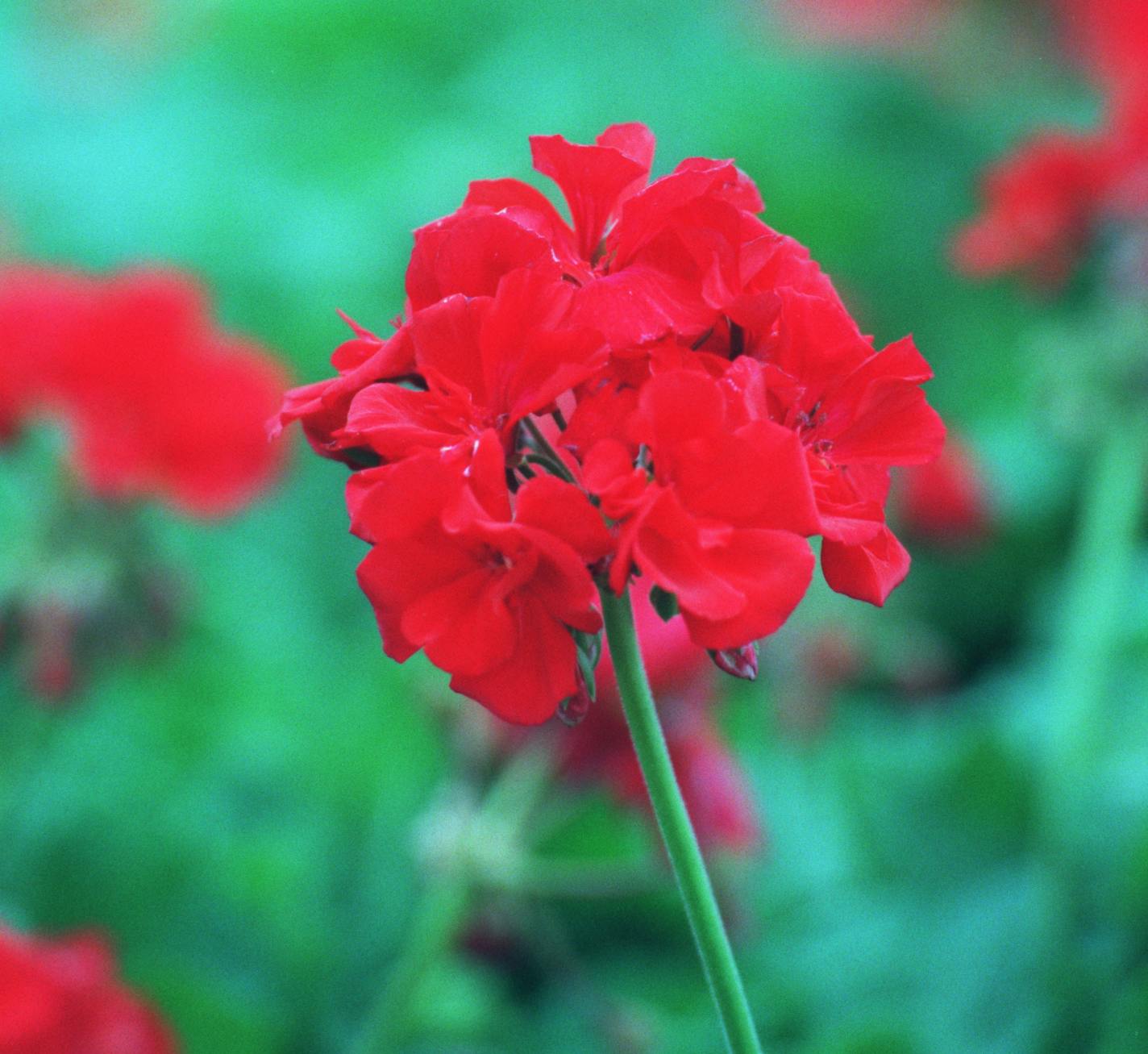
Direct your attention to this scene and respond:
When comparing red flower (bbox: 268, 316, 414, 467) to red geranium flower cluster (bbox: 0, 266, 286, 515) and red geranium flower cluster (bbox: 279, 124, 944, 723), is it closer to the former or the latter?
red geranium flower cluster (bbox: 279, 124, 944, 723)

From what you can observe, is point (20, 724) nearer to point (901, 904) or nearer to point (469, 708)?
point (469, 708)

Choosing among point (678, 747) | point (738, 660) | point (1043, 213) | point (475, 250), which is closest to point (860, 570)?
point (738, 660)

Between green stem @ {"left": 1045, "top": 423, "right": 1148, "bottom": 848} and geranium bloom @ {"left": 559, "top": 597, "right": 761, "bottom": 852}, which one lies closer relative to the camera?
geranium bloom @ {"left": 559, "top": 597, "right": 761, "bottom": 852}

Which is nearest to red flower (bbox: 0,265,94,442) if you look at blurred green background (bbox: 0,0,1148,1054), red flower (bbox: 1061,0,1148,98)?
blurred green background (bbox: 0,0,1148,1054)

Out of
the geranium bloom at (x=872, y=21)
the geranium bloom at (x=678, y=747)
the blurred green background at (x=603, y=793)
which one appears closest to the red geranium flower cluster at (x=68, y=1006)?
the blurred green background at (x=603, y=793)

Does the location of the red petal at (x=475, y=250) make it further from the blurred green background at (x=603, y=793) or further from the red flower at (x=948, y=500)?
the red flower at (x=948, y=500)

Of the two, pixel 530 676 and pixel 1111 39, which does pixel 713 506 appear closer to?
pixel 530 676

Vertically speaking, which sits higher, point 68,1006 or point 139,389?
point 139,389
